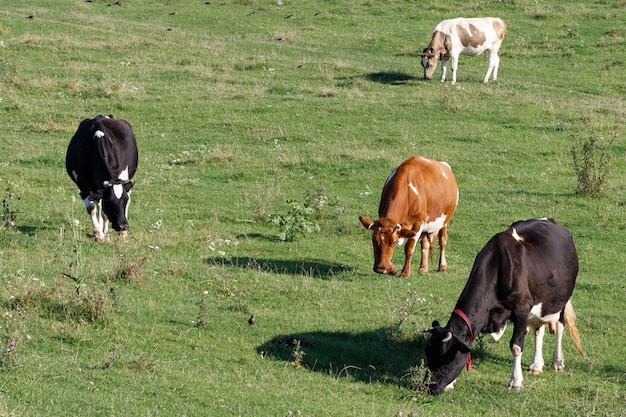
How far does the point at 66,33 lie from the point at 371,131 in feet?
54.5

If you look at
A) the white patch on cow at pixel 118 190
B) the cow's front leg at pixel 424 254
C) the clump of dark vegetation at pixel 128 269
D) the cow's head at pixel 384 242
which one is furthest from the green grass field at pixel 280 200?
the white patch on cow at pixel 118 190

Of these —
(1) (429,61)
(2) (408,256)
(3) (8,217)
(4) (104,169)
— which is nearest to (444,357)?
(2) (408,256)

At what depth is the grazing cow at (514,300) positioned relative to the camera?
36.2 ft

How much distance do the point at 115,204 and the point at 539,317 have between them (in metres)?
8.12

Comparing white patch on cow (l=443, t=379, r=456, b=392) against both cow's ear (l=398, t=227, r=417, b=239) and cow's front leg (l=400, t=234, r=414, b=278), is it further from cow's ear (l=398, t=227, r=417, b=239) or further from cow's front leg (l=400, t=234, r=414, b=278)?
cow's front leg (l=400, t=234, r=414, b=278)

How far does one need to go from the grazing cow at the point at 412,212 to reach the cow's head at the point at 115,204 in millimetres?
4549

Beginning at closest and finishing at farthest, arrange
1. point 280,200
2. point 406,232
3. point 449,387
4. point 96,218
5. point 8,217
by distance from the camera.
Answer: point 449,387 → point 406,232 → point 8,217 → point 96,218 → point 280,200

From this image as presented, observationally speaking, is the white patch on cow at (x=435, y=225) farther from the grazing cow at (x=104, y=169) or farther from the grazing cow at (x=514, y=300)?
the grazing cow at (x=104, y=169)

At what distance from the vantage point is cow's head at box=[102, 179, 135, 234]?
16.8m

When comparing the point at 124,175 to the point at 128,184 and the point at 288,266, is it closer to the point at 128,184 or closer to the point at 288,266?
the point at 128,184

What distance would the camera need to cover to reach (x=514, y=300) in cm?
1152

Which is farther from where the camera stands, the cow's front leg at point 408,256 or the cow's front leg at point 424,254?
the cow's front leg at point 424,254

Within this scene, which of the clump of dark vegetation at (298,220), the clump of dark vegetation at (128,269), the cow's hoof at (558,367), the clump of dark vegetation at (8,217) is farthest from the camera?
the clump of dark vegetation at (298,220)

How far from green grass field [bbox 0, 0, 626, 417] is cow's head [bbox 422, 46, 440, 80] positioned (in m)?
0.83
